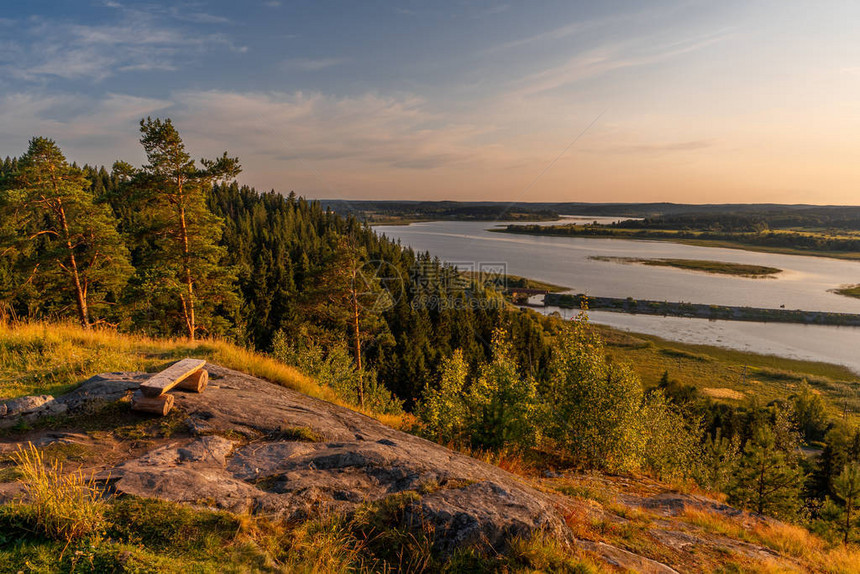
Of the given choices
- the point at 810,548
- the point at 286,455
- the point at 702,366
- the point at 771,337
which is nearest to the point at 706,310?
the point at 771,337

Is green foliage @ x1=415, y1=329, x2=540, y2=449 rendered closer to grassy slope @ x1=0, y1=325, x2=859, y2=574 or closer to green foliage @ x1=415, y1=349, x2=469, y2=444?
green foliage @ x1=415, y1=349, x2=469, y2=444

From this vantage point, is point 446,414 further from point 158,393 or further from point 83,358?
point 83,358

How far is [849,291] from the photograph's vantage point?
120m

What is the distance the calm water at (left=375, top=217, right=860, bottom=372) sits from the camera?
281 feet

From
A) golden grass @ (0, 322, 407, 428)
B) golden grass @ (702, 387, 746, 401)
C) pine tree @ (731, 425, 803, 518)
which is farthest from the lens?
golden grass @ (702, 387, 746, 401)

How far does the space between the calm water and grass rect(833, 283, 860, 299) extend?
3124 mm

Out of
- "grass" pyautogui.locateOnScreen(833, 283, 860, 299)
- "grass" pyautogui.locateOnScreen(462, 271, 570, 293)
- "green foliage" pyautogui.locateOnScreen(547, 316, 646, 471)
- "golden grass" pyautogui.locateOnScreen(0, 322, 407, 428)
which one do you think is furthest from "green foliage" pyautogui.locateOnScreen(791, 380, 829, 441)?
"grass" pyautogui.locateOnScreen(833, 283, 860, 299)

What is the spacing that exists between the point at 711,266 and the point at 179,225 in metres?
188

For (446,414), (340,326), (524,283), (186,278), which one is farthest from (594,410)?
(524,283)

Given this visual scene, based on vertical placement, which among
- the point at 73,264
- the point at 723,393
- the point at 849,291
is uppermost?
the point at 73,264

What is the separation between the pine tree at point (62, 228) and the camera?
18.9 metres

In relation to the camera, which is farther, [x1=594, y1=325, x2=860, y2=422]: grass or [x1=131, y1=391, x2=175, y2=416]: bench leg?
[x1=594, y1=325, x2=860, y2=422]: grass

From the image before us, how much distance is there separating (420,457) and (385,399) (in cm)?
2834

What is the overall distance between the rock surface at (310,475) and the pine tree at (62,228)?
58.6 feet
